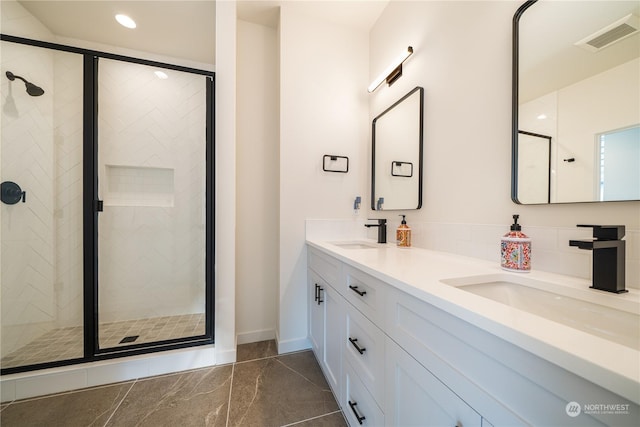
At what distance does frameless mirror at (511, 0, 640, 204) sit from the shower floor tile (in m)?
2.21

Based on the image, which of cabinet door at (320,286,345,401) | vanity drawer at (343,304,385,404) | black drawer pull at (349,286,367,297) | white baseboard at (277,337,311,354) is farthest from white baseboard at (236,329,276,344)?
black drawer pull at (349,286,367,297)

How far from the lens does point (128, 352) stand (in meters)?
1.55

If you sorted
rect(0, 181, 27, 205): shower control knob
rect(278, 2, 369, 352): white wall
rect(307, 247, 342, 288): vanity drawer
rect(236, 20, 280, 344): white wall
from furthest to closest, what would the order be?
rect(236, 20, 280, 344): white wall → rect(278, 2, 369, 352): white wall → rect(0, 181, 27, 205): shower control knob → rect(307, 247, 342, 288): vanity drawer

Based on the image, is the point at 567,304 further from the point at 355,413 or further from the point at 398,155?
the point at 398,155

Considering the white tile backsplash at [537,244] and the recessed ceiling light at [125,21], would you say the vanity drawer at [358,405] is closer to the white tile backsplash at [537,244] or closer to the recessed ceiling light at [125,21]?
the white tile backsplash at [537,244]

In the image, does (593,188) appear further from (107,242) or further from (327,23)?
(107,242)

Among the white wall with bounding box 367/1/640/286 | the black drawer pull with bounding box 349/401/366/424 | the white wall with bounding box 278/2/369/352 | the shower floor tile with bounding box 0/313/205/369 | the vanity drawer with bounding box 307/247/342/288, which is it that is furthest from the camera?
the white wall with bounding box 278/2/369/352

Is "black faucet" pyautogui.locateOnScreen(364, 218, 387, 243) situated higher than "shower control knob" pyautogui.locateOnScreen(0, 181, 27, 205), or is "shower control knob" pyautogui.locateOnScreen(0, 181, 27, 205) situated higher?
"shower control knob" pyautogui.locateOnScreen(0, 181, 27, 205)

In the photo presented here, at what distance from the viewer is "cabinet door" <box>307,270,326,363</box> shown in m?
1.54

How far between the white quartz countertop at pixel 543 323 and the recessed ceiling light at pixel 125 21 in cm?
260

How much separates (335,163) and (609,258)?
1.59 m

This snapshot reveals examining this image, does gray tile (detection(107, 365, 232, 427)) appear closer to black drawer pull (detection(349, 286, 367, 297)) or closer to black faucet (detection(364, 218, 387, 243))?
black drawer pull (detection(349, 286, 367, 297))

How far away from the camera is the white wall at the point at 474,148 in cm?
81

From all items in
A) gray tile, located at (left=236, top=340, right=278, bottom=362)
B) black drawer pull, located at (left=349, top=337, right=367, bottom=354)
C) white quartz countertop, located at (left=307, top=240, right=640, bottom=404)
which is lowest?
gray tile, located at (left=236, top=340, right=278, bottom=362)
